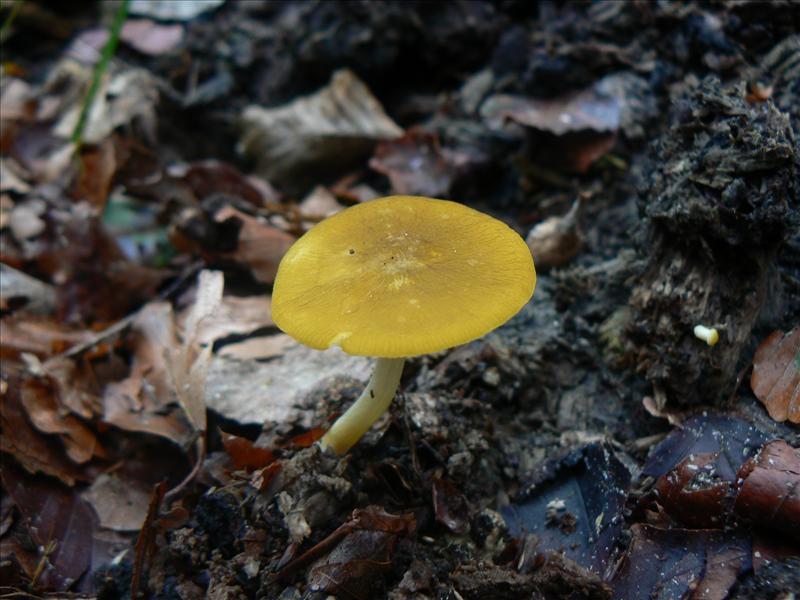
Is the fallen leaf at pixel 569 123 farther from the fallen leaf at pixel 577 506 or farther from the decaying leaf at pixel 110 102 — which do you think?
the decaying leaf at pixel 110 102

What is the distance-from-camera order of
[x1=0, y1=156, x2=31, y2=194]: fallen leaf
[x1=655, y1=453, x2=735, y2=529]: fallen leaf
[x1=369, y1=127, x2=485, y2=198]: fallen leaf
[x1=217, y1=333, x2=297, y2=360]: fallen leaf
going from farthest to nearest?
[x1=0, y1=156, x2=31, y2=194]: fallen leaf
[x1=369, y1=127, x2=485, y2=198]: fallen leaf
[x1=217, y1=333, x2=297, y2=360]: fallen leaf
[x1=655, y1=453, x2=735, y2=529]: fallen leaf

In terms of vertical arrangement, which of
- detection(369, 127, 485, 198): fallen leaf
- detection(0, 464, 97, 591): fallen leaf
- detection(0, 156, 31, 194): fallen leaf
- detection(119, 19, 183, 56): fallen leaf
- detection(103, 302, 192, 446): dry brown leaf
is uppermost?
detection(119, 19, 183, 56): fallen leaf

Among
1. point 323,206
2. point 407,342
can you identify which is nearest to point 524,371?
point 407,342

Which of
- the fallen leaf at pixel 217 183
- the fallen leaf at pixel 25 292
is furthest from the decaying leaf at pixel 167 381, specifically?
the fallen leaf at pixel 217 183

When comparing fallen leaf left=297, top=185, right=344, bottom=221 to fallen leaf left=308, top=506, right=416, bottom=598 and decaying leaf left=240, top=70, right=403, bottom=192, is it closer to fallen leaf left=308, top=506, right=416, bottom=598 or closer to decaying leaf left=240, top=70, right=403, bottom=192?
decaying leaf left=240, top=70, right=403, bottom=192

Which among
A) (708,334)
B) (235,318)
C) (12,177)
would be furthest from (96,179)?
(708,334)

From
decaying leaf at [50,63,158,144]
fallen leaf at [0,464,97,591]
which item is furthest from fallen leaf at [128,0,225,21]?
fallen leaf at [0,464,97,591]
